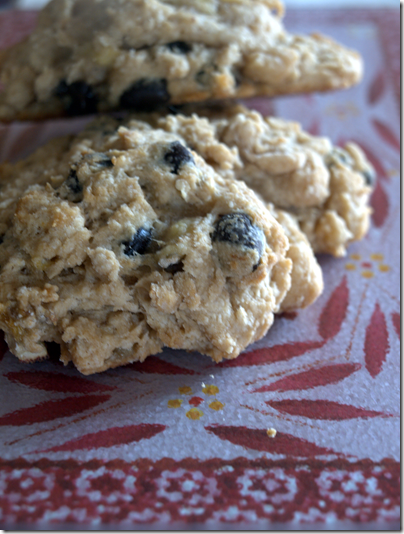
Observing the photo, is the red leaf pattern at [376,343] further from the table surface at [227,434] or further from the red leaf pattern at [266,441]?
the red leaf pattern at [266,441]

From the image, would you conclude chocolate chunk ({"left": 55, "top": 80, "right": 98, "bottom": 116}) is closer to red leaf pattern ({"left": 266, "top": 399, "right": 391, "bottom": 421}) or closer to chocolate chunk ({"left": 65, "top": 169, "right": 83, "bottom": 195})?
chocolate chunk ({"left": 65, "top": 169, "right": 83, "bottom": 195})

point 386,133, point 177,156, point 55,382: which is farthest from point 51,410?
point 386,133

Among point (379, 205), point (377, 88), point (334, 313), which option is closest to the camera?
point (334, 313)

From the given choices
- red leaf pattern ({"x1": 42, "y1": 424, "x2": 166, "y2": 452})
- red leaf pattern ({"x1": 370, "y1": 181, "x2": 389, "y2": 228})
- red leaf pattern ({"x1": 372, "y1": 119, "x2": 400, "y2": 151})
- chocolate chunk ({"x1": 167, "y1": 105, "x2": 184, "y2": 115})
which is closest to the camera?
red leaf pattern ({"x1": 42, "y1": 424, "x2": 166, "y2": 452})

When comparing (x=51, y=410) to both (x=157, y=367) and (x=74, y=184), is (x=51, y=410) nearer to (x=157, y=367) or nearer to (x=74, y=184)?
(x=157, y=367)

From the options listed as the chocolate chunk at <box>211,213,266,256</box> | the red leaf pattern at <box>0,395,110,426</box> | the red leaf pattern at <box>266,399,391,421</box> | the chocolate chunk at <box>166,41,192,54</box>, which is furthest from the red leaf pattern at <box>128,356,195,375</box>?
the chocolate chunk at <box>166,41,192,54</box>

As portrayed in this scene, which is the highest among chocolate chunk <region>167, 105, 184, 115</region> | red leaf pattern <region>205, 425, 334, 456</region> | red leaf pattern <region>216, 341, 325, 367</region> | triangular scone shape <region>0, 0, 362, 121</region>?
triangular scone shape <region>0, 0, 362, 121</region>
